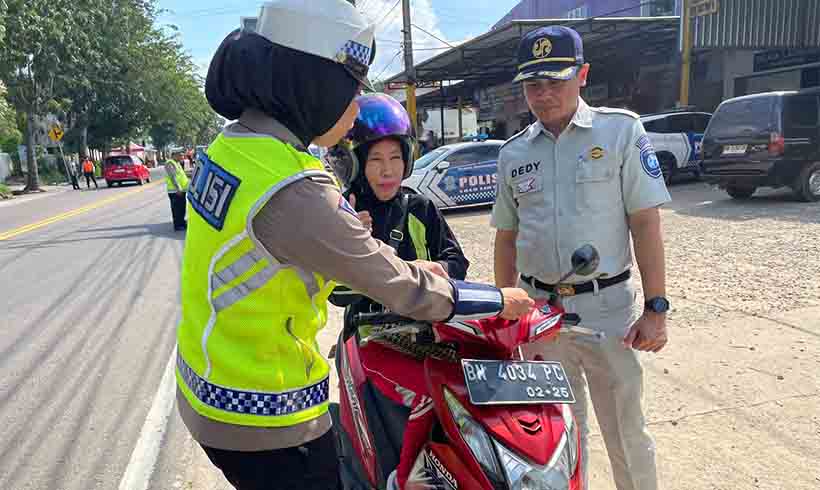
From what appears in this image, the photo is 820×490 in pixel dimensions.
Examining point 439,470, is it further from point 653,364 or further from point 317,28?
point 653,364

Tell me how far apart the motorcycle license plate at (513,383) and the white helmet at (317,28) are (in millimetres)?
779

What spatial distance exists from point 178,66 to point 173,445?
1806 inches

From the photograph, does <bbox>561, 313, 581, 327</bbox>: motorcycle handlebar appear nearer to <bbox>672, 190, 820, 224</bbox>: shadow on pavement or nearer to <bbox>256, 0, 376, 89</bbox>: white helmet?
<bbox>256, 0, 376, 89</bbox>: white helmet

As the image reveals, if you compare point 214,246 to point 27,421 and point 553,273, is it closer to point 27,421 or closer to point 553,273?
point 553,273

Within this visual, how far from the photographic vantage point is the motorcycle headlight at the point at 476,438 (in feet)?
4.66

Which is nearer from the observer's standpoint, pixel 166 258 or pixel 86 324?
pixel 86 324

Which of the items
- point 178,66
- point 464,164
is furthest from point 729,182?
point 178,66

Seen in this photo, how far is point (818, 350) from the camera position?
3992mm

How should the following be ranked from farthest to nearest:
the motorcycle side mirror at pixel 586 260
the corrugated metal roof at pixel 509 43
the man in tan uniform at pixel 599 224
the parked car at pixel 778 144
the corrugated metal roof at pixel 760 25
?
the corrugated metal roof at pixel 509 43
the corrugated metal roof at pixel 760 25
the parked car at pixel 778 144
the man in tan uniform at pixel 599 224
the motorcycle side mirror at pixel 586 260

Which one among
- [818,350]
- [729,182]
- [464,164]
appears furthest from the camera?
[464,164]

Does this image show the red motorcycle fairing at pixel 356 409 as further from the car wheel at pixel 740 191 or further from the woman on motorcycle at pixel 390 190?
the car wheel at pixel 740 191

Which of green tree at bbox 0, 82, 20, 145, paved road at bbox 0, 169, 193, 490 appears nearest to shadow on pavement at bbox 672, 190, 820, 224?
paved road at bbox 0, 169, 193, 490

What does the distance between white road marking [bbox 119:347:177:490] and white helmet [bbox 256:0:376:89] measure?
8.14 feet

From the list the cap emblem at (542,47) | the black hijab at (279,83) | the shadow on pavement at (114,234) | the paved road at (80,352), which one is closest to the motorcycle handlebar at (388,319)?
the black hijab at (279,83)
